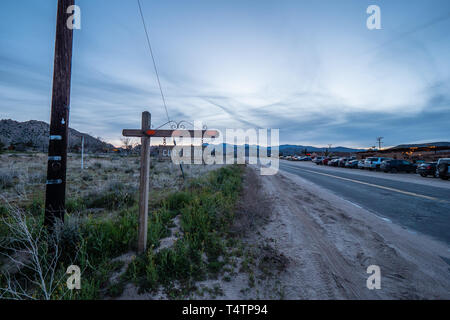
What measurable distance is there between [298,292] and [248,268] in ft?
2.48

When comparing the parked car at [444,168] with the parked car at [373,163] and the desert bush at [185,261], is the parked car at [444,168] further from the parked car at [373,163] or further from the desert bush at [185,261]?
the desert bush at [185,261]

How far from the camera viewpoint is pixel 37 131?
55719 millimetres

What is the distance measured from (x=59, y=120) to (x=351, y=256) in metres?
5.93

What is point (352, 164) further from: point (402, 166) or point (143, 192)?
point (143, 192)

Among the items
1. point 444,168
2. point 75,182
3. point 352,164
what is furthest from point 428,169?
point 75,182

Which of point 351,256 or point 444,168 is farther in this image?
point 444,168

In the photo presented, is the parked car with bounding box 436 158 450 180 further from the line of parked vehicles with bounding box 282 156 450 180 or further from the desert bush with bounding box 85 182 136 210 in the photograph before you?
the desert bush with bounding box 85 182 136 210

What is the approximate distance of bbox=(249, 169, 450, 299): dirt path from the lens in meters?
2.37

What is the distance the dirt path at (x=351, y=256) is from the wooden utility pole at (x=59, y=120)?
385 centimetres

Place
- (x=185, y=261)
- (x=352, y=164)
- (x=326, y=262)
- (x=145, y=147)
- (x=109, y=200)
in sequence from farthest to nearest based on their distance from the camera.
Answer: (x=352, y=164)
(x=109, y=200)
(x=145, y=147)
(x=326, y=262)
(x=185, y=261)

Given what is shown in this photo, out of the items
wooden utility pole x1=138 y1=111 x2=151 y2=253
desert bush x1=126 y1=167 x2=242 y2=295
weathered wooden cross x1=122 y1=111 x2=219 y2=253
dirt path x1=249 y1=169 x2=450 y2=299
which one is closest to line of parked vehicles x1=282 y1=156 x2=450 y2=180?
dirt path x1=249 y1=169 x2=450 y2=299

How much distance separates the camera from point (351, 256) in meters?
3.19

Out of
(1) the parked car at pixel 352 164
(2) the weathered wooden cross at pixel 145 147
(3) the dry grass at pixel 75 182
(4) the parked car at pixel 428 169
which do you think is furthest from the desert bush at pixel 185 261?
(1) the parked car at pixel 352 164
